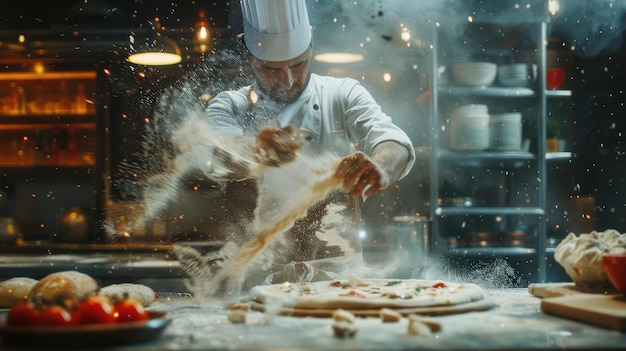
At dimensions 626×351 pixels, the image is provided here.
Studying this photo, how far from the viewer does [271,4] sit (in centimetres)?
277

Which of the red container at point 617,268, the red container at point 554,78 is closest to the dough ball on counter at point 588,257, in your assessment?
the red container at point 617,268

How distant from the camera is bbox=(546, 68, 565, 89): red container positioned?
15.3 feet

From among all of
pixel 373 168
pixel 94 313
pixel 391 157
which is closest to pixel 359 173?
pixel 373 168

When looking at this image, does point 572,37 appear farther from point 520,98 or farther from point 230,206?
point 230,206

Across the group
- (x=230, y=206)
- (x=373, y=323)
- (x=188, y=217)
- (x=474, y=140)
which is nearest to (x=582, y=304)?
(x=373, y=323)

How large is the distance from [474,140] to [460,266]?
842mm

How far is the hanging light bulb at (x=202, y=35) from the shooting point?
4402mm

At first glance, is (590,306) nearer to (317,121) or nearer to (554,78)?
(317,121)

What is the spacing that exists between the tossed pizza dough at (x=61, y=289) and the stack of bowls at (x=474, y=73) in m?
3.10

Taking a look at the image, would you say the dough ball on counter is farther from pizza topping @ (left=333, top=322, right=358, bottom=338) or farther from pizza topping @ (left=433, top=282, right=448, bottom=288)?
pizza topping @ (left=333, top=322, right=358, bottom=338)

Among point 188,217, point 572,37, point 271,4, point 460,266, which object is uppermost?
point 572,37

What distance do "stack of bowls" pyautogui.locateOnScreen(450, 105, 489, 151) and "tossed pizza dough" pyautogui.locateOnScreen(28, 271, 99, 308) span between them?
2.96 meters

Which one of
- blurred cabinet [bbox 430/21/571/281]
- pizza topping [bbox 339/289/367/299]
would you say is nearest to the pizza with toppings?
pizza topping [bbox 339/289/367/299]

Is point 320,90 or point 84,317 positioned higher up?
point 320,90
